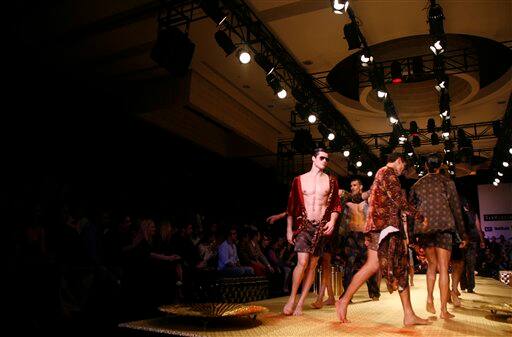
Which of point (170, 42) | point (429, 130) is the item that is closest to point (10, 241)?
point (170, 42)

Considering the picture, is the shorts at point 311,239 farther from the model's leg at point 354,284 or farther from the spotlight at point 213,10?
the spotlight at point 213,10

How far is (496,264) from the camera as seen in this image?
48.7 ft

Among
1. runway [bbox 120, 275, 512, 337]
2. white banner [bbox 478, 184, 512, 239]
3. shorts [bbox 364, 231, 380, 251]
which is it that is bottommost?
runway [bbox 120, 275, 512, 337]

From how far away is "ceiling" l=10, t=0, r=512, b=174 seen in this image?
266 inches

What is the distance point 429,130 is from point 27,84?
9.61 meters

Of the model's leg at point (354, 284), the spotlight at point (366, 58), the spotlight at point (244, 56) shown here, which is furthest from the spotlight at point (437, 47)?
the model's leg at point (354, 284)

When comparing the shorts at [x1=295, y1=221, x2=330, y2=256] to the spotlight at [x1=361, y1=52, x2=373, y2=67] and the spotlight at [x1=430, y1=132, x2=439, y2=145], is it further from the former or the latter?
the spotlight at [x1=430, y1=132, x2=439, y2=145]

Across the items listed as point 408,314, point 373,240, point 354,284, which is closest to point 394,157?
point 373,240

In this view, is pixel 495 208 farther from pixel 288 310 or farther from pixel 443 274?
pixel 288 310

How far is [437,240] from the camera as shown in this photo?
3887 millimetres

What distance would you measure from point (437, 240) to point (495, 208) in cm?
1628

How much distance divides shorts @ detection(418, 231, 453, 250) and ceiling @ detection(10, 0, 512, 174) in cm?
420

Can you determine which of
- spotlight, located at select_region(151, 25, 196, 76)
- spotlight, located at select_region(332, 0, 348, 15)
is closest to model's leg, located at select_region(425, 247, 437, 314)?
spotlight, located at select_region(332, 0, 348, 15)

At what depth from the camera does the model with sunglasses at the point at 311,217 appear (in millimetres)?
3570
